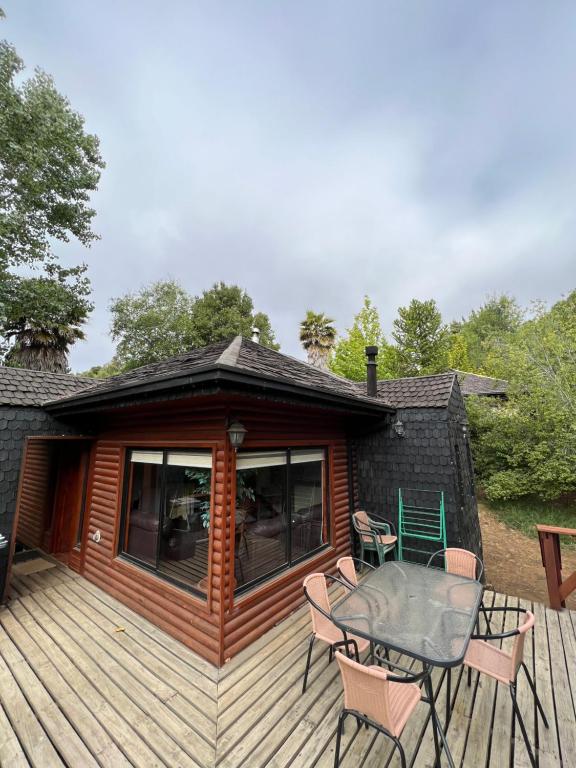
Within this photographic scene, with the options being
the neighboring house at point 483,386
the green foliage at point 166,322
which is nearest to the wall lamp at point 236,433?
the neighboring house at point 483,386

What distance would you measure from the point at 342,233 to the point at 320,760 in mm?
14072

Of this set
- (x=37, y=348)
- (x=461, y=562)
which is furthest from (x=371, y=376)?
(x=37, y=348)

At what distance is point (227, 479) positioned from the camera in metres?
3.05

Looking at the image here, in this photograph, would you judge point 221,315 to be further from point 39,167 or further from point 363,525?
point 363,525

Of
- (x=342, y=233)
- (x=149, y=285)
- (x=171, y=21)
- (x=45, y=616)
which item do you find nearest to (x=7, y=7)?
(x=171, y=21)

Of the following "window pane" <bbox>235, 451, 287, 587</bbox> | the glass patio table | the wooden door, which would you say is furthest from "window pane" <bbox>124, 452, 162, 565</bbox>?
the glass patio table

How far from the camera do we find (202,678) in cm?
271

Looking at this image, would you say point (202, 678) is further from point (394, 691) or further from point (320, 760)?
point (394, 691)

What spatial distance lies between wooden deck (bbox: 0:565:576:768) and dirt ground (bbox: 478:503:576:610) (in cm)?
326

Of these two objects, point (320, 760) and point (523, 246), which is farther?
point (523, 246)

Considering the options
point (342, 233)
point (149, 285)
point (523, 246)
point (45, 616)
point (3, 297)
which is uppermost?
point (523, 246)

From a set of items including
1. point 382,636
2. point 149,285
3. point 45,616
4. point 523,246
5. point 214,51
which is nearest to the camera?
point 382,636

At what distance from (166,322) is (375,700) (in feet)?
68.5

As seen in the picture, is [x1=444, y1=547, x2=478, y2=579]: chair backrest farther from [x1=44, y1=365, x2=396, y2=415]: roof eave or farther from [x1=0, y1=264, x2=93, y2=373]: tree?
[x1=0, y1=264, x2=93, y2=373]: tree
